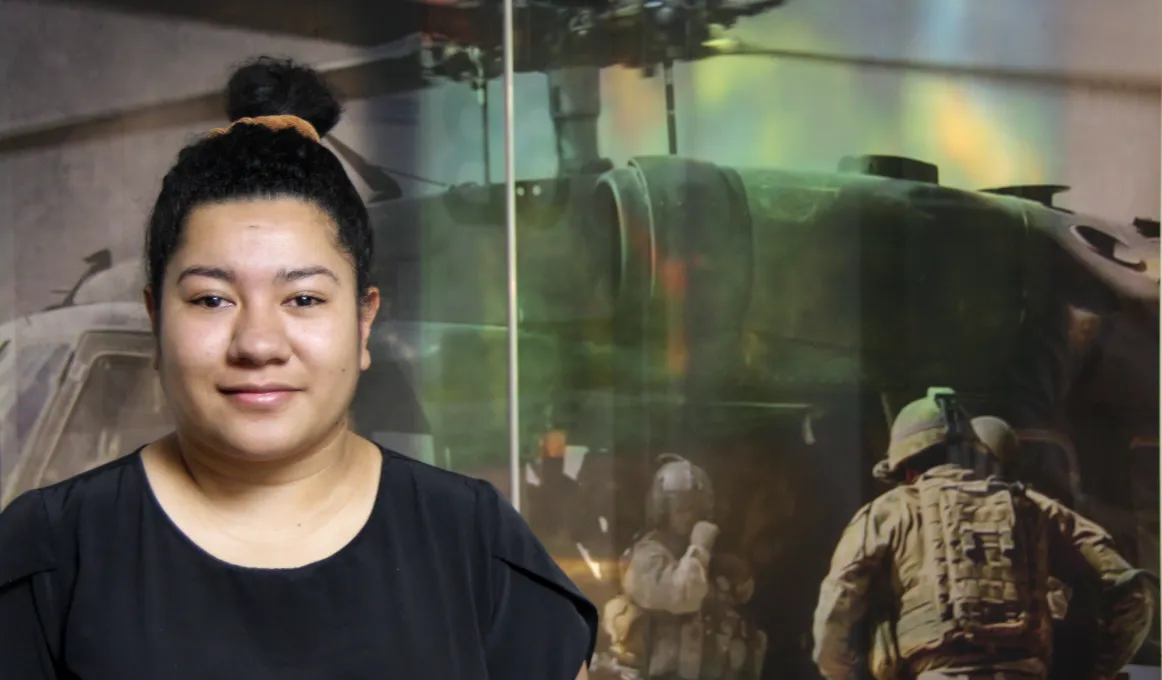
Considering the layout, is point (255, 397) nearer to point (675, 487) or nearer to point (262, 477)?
point (262, 477)

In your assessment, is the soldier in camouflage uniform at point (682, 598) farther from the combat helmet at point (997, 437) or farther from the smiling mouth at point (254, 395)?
the smiling mouth at point (254, 395)

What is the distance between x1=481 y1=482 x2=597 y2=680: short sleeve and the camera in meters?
0.84

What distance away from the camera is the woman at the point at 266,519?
761 mm

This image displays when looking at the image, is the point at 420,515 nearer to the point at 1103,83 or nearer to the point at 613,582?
the point at 613,582

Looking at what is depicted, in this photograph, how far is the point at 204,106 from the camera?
1.37 metres

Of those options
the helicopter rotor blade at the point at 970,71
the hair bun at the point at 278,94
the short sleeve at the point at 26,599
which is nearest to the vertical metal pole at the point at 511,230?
the helicopter rotor blade at the point at 970,71

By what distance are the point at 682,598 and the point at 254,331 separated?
82cm

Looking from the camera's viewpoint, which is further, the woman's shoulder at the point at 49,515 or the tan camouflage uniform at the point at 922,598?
the tan camouflage uniform at the point at 922,598

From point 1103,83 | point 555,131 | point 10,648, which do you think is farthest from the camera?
point 555,131

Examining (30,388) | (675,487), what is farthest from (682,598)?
(30,388)

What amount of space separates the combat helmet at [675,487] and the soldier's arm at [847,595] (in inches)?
7.7

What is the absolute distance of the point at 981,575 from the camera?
4.25 feet

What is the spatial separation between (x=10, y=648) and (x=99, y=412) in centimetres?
67

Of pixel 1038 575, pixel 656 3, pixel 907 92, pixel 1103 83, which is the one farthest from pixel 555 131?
pixel 1038 575
